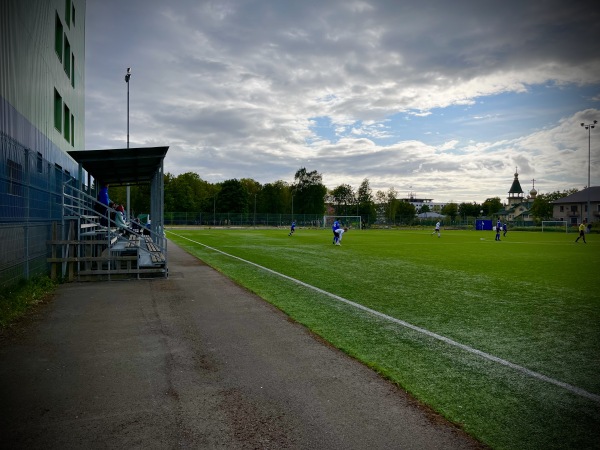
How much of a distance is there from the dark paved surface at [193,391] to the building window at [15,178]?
312 centimetres

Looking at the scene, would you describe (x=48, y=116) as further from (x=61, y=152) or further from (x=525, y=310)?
(x=525, y=310)

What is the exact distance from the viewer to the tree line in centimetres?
10331

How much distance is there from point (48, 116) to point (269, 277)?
32.3 ft

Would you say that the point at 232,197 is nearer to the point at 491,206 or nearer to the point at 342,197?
the point at 342,197

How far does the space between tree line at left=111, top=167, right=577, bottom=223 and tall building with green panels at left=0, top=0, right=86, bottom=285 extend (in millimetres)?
84444

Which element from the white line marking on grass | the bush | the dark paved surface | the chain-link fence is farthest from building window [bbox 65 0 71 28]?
the white line marking on grass

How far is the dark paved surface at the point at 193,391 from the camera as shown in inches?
135

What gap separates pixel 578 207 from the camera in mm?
94188

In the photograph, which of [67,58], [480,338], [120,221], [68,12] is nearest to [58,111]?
[67,58]

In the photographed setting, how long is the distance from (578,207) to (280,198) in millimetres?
74227

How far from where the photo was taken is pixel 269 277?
13125mm

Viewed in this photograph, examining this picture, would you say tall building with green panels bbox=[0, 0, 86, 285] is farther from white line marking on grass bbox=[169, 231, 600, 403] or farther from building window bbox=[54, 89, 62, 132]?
white line marking on grass bbox=[169, 231, 600, 403]

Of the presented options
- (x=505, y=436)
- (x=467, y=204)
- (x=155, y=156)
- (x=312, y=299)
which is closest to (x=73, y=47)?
(x=155, y=156)

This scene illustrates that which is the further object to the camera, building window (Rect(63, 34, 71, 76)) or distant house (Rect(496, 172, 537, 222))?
distant house (Rect(496, 172, 537, 222))
